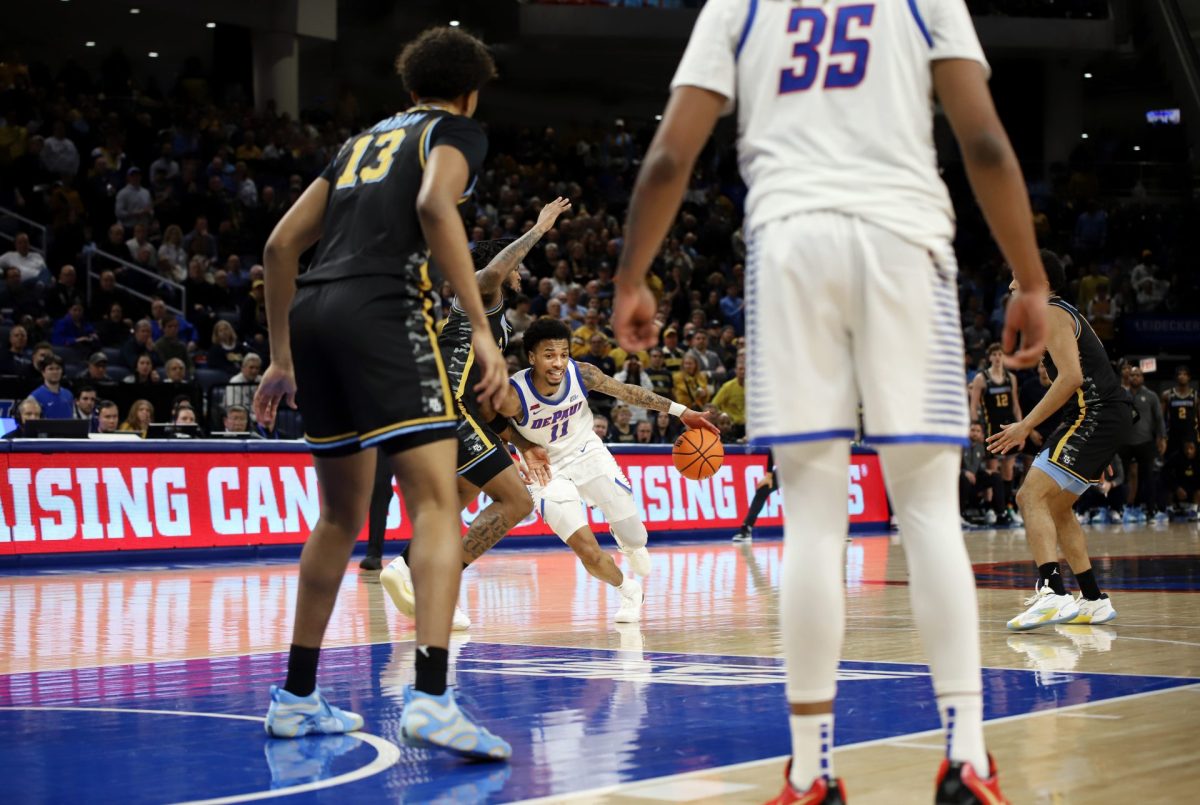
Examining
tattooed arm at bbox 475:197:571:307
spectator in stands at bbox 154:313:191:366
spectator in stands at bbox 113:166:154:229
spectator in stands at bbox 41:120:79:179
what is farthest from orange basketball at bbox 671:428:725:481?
spectator in stands at bbox 41:120:79:179

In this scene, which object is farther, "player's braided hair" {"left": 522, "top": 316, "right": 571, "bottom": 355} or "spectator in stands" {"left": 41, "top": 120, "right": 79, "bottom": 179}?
"spectator in stands" {"left": 41, "top": 120, "right": 79, "bottom": 179}

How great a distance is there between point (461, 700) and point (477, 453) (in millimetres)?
2887

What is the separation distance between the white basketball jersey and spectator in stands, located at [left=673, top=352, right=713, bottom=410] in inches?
653

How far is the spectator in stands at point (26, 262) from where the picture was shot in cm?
1861

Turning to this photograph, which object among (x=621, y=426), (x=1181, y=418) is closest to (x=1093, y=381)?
(x=621, y=426)

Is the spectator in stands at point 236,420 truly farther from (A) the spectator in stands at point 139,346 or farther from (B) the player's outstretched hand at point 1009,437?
(B) the player's outstretched hand at point 1009,437

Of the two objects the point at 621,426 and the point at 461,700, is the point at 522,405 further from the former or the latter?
the point at 621,426

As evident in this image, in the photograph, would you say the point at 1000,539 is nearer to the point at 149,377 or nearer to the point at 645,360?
the point at 645,360

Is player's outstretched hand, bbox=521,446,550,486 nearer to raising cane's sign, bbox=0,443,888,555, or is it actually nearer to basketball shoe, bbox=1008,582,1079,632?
basketball shoe, bbox=1008,582,1079,632

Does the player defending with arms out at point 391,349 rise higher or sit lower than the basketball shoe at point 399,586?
higher

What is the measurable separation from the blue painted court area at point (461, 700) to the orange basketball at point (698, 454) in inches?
122

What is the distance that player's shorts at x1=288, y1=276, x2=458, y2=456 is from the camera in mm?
4664

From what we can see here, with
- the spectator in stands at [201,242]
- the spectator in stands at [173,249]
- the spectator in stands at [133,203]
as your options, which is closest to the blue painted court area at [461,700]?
the spectator in stands at [173,249]

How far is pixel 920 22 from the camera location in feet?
11.8
